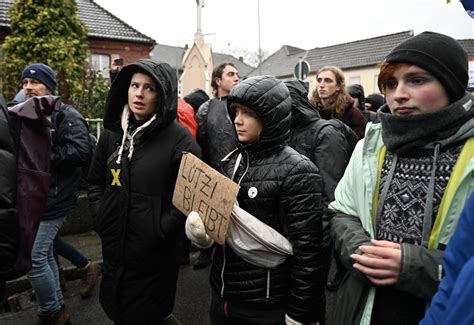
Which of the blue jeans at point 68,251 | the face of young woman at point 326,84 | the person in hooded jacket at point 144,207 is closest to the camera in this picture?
the person in hooded jacket at point 144,207

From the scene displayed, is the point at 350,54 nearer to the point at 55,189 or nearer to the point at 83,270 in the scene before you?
the point at 83,270

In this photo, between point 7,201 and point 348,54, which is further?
point 348,54

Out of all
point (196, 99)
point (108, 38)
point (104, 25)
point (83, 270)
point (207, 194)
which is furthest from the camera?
point (104, 25)

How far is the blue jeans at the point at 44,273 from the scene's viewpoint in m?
2.90

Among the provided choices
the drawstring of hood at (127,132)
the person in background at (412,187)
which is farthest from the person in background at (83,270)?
the person in background at (412,187)

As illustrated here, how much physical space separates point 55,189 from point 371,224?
257cm

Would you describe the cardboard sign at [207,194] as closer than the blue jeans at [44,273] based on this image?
Yes

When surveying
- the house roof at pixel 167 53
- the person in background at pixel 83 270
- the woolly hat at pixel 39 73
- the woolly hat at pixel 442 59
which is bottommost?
the person in background at pixel 83 270

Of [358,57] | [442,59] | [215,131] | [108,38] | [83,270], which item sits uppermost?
[358,57]

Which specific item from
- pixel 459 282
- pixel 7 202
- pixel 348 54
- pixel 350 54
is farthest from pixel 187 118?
pixel 348 54

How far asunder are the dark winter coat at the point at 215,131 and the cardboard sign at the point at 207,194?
1.59 metres

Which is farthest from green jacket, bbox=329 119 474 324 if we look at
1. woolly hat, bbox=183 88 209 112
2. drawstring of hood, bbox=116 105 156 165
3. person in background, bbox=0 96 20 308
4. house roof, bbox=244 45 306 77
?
house roof, bbox=244 45 306 77

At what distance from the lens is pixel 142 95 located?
230 cm

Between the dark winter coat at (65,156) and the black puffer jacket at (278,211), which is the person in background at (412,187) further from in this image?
the dark winter coat at (65,156)
